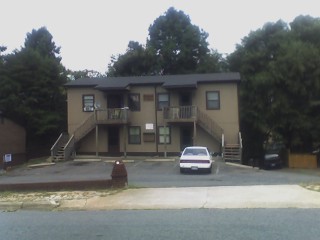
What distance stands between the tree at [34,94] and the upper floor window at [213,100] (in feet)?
53.4

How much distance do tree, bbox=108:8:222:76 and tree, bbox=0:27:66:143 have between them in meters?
16.5

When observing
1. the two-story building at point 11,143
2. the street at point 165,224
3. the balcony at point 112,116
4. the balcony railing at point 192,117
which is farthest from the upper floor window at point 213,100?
the street at point 165,224

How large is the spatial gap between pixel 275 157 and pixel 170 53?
32431 millimetres

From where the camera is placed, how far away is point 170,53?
2798 inches

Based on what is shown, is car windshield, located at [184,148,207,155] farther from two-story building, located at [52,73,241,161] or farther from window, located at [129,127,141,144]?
window, located at [129,127,141,144]

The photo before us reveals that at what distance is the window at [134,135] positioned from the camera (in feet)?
139

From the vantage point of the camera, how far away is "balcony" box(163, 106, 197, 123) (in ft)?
130

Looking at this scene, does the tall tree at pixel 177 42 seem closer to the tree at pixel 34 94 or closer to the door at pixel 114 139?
the tree at pixel 34 94

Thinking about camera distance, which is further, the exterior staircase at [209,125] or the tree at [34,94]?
the tree at [34,94]

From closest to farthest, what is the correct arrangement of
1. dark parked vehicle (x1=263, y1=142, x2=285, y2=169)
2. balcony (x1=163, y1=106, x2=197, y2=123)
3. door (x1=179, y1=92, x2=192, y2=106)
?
1. balcony (x1=163, y1=106, x2=197, y2=123)
2. door (x1=179, y1=92, x2=192, y2=106)
3. dark parked vehicle (x1=263, y1=142, x2=285, y2=169)

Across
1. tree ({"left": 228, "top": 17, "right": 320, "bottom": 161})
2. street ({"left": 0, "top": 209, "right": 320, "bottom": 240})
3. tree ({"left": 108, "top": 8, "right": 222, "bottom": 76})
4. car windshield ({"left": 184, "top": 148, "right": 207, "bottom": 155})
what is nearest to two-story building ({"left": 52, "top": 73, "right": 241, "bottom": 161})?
tree ({"left": 228, "top": 17, "right": 320, "bottom": 161})

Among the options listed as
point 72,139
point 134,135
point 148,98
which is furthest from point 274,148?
point 72,139

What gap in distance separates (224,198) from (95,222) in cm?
465

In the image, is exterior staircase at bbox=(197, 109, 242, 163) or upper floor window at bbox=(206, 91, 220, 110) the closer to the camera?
exterior staircase at bbox=(197, 109, 242, 163)
